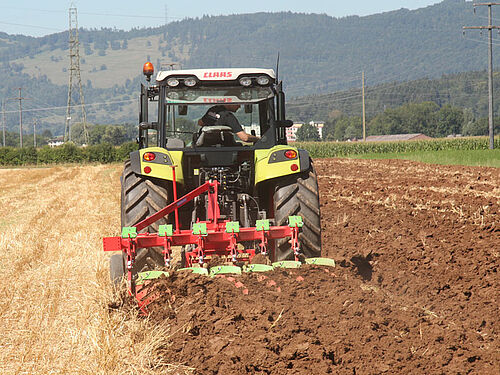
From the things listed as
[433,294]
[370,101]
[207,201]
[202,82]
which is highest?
[370,101]

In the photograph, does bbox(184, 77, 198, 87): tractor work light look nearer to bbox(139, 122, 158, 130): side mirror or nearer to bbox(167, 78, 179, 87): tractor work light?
bbox(167, 78, 179, 87): tractor work light

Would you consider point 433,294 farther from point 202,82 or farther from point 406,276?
point 202,82

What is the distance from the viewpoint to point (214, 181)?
566cm

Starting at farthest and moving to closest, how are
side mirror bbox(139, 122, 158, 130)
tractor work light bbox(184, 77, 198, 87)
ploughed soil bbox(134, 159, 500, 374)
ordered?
side mirror bbox(139, 122, 158, 130), tractor work light bbox(184, 77, 198, 87), ploughed soil bbox(134, 159, 500, 374)

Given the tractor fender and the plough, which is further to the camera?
the tractor fender

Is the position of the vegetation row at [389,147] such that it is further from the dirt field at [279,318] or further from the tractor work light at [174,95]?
the tractor work light at [174,95]

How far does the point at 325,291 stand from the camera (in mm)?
4785

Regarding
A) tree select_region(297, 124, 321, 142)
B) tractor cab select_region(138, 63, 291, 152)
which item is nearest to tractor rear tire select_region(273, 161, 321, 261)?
tractor cab select_region(138, 63, 291, 152)

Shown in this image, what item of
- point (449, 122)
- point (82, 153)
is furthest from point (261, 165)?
point (449, 122)

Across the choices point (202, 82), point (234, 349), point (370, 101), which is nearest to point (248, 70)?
point (202, 82)

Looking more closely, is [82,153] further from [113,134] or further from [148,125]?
[113,134]

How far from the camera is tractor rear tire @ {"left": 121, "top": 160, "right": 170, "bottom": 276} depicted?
5.43m

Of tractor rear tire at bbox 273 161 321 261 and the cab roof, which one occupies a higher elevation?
the cab roof

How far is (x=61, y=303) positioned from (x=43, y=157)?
45.9 metres
